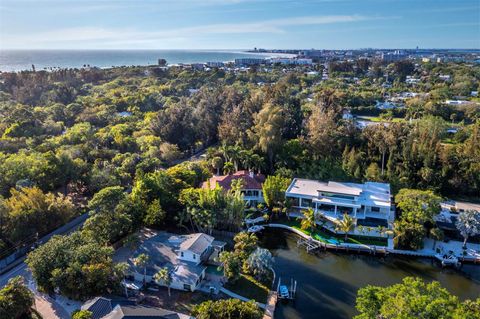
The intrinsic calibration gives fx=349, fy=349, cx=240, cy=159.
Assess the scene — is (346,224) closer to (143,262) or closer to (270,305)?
(270,305)

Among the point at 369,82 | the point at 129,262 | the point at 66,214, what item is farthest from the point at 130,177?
the point at 369,82

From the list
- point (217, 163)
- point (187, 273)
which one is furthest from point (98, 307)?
point (217, 163)

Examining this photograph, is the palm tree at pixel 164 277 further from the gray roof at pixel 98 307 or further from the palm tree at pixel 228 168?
the palm tree at pixel 228 168

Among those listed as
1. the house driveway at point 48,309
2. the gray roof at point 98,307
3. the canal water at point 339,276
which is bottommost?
the canal water at point 339,276

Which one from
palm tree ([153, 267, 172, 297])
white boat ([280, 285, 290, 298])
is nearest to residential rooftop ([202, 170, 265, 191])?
palm tree ([153, 267, 172, 297])

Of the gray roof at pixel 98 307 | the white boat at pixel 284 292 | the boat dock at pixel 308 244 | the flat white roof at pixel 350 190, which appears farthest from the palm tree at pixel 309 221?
the gray roof at pixel 98 307

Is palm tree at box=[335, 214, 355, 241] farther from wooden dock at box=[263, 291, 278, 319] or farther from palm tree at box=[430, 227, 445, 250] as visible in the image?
wooden dock at box=[263, 291, 278, 319]

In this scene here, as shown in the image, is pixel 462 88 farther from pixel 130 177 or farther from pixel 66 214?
pixel 66 214
